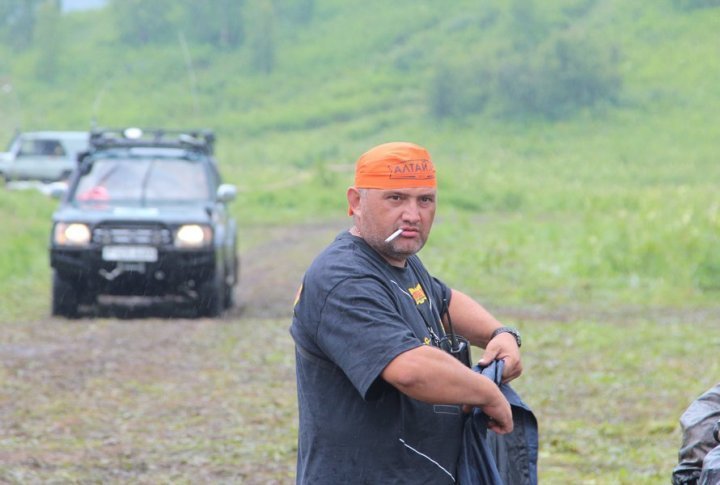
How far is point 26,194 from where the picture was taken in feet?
94.1

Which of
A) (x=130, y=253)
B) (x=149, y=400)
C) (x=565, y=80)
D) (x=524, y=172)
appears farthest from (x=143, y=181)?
(x=565, y=80)

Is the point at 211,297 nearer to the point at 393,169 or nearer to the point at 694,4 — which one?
the point at 393,169

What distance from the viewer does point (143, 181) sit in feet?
46.2

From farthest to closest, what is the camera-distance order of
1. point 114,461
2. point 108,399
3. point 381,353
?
point 108,399
point 114,461
point 381,353

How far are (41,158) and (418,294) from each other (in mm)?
31859

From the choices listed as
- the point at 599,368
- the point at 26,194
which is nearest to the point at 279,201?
the point at 26,194

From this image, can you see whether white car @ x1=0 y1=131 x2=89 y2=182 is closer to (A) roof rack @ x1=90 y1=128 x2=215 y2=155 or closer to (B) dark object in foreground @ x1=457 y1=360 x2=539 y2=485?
(A) roof rack @ x1=90 y1=128 x2=215 y2=155

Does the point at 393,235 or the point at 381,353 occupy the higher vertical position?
the point at 393,235

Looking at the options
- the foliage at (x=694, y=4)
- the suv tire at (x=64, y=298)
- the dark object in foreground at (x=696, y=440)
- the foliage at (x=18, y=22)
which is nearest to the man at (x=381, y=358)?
the dark object in foreground at (x=696, y=440)

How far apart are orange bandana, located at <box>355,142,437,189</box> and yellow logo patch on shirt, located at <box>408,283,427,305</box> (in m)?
0.30

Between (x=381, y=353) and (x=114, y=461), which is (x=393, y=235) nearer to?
(x=381, y=353)

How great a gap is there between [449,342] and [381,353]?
1.57 ft

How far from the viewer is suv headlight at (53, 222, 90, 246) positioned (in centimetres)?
1311

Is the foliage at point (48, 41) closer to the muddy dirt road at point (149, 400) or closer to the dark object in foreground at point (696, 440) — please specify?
the muddy dirt road at point (149, 400)
